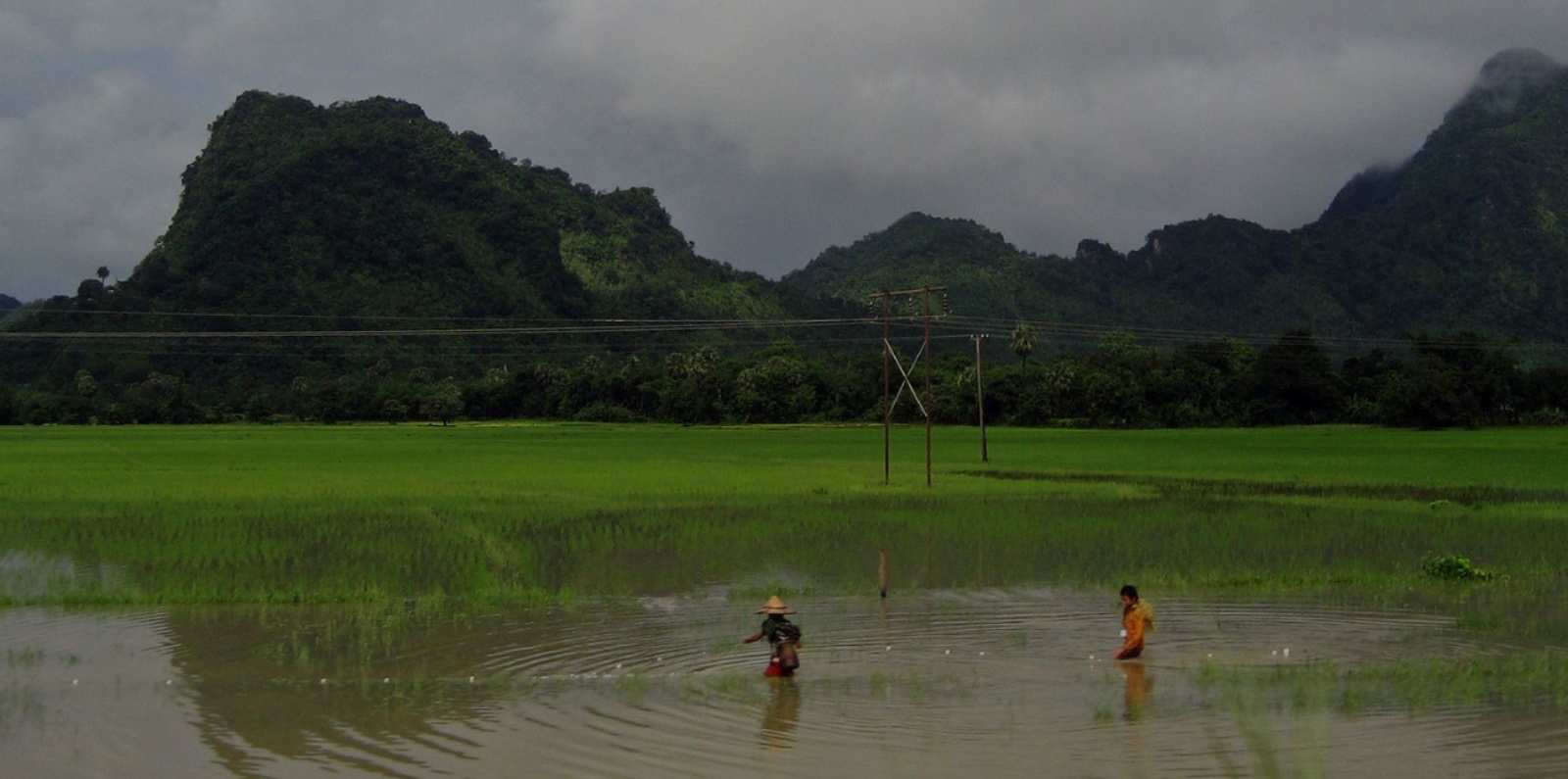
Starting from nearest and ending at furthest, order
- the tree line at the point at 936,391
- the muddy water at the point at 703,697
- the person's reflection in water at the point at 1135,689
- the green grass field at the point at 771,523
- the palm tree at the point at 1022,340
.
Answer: the muddy water at the point at 703,697, the person's reflection in water at the point at 1135,689, the green grass field at the point at 771,523, the tree line at the point at 936,391, the palm tree at the point at 1022,340

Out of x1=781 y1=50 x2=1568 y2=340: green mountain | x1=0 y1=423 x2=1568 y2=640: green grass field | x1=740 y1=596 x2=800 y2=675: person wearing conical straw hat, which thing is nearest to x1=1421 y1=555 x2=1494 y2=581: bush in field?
x1=0 y1=423 x2=1568 y2=640: green grass field

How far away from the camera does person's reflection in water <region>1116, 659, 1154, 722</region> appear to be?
10.7 m

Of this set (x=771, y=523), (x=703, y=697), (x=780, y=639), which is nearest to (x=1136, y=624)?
(x=780, y=639)

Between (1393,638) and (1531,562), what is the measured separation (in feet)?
23.5

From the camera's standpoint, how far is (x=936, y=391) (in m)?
78.2

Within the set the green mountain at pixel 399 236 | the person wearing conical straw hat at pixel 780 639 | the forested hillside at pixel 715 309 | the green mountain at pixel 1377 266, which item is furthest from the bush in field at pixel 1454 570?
the green mountain at pixel 1377 266

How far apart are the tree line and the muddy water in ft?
173

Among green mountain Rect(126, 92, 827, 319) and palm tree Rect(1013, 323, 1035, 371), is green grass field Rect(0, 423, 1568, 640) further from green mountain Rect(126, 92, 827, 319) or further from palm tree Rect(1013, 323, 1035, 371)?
green mountain Rect(126, 92, 827, 319)

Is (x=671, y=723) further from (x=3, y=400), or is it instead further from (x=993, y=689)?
(x=3, y=400)

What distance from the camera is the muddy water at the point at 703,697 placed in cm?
931

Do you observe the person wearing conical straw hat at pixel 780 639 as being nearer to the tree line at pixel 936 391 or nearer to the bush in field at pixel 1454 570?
the bush in field at pixel 1454 570

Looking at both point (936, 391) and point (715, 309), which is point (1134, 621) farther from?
point (715, 309)

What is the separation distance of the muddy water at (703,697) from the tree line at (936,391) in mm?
52709

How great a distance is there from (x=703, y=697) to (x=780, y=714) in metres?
0.92
